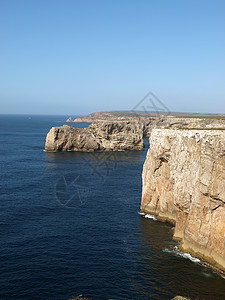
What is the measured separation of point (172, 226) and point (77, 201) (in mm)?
25126

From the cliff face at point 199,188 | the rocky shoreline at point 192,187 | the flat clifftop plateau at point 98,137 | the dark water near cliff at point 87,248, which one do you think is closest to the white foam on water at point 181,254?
the dark water near cliff at point 87,248

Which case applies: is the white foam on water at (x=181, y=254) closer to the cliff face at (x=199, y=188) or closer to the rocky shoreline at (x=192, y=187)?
the rocky shoreline at (x=192, y=187)

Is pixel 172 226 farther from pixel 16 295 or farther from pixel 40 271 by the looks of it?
pixel 16 295

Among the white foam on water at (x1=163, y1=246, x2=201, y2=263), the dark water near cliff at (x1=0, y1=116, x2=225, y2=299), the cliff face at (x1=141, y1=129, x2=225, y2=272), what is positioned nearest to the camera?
the dark water near cliff at (x1=0, y1=116, x2=225, y2=299)

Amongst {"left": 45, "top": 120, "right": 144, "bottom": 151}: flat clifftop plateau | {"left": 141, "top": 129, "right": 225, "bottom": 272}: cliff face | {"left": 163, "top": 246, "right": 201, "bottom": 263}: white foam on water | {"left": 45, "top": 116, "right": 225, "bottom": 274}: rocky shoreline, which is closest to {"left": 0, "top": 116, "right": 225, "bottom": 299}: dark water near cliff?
{"left": 163, "top": 246, "right": 201, "bottom": 263}: white foam on water

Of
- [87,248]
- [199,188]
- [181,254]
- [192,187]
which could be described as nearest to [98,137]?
[87,248]

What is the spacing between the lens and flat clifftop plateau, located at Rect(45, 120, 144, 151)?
517 ft

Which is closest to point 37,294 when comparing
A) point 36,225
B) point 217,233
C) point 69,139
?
point 36,225

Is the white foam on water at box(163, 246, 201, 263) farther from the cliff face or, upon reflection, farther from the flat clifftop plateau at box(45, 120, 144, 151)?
the flat clifftop plateau at box(45, 120, 144, 151)

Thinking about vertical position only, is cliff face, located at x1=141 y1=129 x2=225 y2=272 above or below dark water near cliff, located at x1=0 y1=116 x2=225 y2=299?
above

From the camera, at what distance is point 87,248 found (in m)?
49.4

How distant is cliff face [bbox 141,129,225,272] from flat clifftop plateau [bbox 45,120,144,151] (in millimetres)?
104574

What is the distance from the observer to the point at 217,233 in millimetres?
41844

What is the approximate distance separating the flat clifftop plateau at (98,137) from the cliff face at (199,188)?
104574 millimetres
